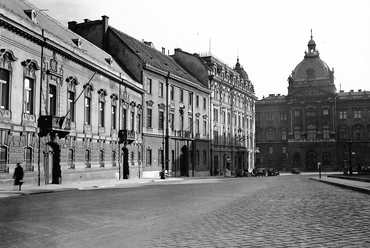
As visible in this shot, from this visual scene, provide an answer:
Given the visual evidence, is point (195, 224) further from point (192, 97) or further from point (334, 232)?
point (192, 97)

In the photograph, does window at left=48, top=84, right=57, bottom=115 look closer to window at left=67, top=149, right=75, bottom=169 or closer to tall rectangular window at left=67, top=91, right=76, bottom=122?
tall rectangular window at left=67, top=91, right=76, bottom=122

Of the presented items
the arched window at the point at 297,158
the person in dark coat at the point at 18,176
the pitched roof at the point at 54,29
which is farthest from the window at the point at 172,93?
the arched window at the point at 297,158

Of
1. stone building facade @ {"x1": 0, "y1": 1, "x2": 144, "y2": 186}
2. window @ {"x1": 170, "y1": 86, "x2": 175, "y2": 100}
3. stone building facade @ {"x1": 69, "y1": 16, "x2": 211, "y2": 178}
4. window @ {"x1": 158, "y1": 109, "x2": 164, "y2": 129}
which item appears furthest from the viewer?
window @ {"x1": 170, "y1": 86, "x2": 175, "y2": 100}

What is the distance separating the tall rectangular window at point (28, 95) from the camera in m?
28.0

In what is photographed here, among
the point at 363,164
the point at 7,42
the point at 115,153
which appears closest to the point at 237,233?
the point at 7,42

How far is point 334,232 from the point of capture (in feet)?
31.9

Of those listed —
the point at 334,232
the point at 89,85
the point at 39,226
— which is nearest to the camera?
the point at 334,232

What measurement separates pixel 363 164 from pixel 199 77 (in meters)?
57.7

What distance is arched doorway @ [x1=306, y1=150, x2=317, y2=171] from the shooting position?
104963 millimetres

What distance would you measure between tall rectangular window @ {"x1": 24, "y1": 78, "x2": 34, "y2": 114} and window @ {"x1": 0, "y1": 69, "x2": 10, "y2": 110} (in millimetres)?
1831

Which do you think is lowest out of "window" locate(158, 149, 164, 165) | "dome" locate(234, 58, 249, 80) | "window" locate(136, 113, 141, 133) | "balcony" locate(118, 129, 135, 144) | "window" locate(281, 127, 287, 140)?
"window" locate(158, 149, 164, 165)

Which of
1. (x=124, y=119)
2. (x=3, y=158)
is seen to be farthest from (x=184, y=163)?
(x=3, y=158)

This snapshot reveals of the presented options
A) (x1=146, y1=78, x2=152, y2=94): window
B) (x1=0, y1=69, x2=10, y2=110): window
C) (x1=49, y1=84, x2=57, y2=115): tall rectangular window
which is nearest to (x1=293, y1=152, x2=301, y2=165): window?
(x1=146, y1=78, x2=152, y2=94): window

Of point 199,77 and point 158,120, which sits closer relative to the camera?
point 158,120
